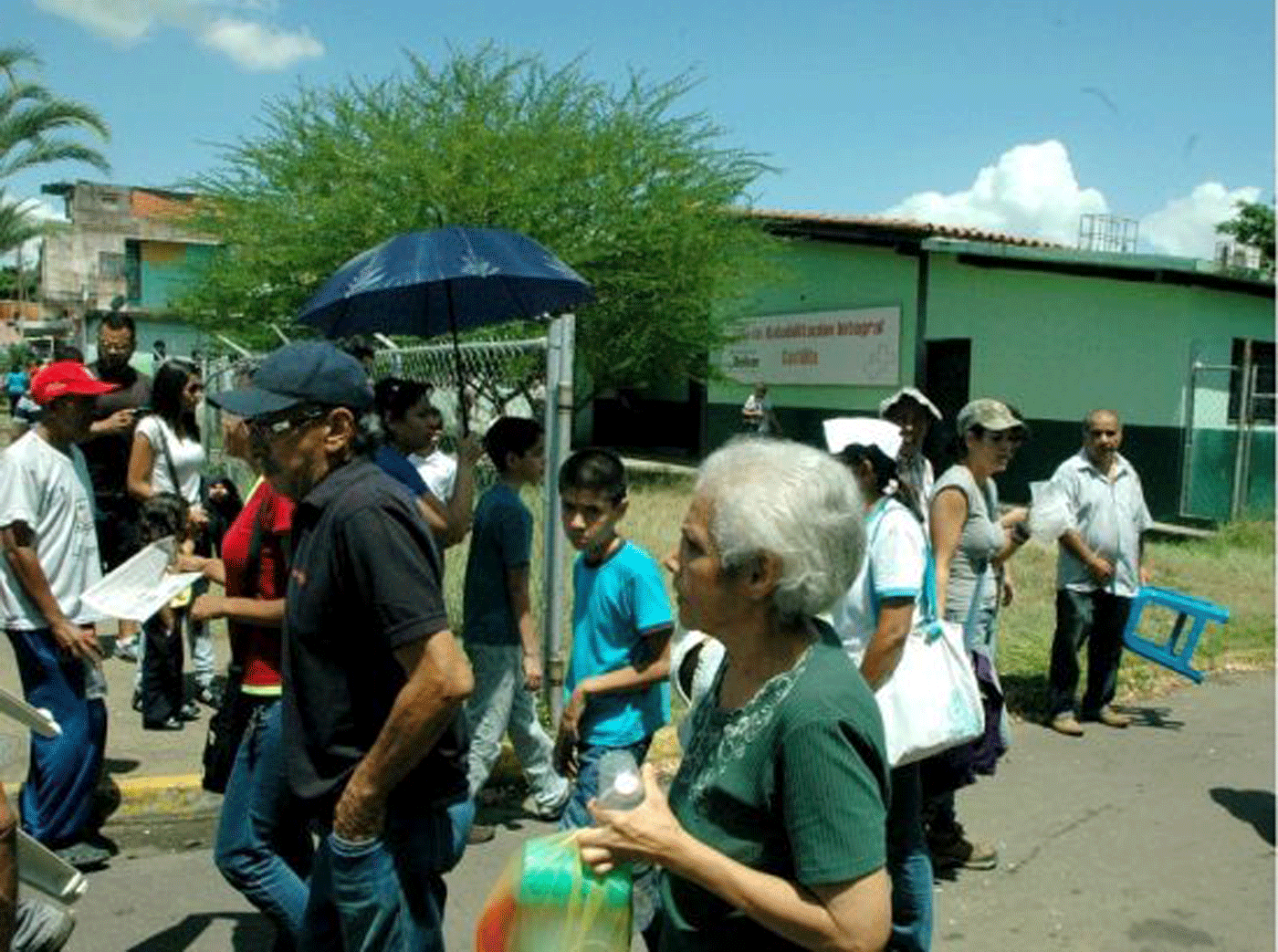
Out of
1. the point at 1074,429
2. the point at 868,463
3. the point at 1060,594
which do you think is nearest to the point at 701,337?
the point at 1074,429

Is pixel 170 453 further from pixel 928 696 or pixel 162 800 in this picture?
pixel 928 696

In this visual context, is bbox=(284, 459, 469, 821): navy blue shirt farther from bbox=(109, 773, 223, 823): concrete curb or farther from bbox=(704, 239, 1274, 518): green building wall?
bbox=(704, 239, 1274, 518): green building wall

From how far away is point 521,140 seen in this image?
1588 cm

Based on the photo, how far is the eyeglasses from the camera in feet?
Answer: 8.70

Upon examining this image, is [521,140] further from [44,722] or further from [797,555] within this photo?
[797,555]

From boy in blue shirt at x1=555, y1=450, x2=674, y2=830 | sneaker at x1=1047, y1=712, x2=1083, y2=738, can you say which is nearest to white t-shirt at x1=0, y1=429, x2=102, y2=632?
boy in blue shirt at x1=555, y1=450, x2=674, y2=830

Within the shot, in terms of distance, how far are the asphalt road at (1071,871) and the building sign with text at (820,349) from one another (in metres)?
13.7

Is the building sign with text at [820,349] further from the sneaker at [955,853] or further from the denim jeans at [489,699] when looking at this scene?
the denim jeans at [489,699]

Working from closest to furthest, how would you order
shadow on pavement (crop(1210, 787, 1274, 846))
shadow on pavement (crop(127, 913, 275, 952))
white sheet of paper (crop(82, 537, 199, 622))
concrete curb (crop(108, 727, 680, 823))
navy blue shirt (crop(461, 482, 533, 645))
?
1. white sheet of paper (crop(82, 537, 199, 622))
2. shadow on pavement (crop(127, 913, 275, 952))
3. navy blue shirt (crop(461, 482, 533, 645))
4. concrete curb (crop(108, 727, 680, 823))
5. shadow on pavement (crop(1210, 787, 1274, 846))

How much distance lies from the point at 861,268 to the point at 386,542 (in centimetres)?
1889

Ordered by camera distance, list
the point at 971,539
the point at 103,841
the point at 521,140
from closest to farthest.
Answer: the point at 103,841 < the point at 971,539 < the point at 521,140

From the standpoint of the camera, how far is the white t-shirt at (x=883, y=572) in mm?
3246

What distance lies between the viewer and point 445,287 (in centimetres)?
581

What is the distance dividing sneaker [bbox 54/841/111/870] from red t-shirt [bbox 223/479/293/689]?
5.25ft
